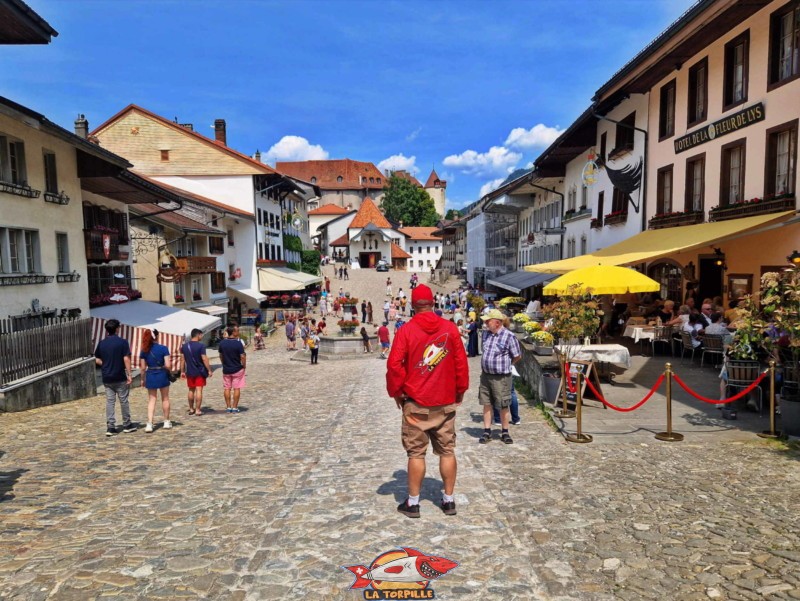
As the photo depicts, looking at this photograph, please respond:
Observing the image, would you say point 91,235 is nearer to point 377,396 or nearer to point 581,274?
point 377,396

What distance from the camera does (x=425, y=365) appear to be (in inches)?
197

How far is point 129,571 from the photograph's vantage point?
4.28m

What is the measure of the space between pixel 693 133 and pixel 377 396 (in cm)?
1193

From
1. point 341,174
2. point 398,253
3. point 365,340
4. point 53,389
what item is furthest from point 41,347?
point 341,174

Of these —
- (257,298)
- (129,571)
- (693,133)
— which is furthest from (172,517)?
(257,298)

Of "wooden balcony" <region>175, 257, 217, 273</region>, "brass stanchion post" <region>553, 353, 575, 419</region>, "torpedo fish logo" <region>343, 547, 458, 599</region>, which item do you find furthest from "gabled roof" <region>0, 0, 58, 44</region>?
"wooden balcony" <region>175, 257, 217, 273</region>

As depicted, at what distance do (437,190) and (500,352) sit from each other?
136 metres

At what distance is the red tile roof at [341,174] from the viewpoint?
121m

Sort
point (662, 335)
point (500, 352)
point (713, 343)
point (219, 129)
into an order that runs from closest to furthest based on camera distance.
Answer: point (500, 352)
point (713, 343)
point (662, 335)
point (219, 129)

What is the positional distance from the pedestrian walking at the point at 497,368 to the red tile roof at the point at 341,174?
115m

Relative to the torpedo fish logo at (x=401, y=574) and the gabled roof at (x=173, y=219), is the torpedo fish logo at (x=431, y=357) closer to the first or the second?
the torpedo fish logo at (x=401, y=574)

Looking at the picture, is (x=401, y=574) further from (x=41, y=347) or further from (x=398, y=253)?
(x=398, y=253)

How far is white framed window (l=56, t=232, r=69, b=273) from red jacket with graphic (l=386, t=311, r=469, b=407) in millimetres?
15732

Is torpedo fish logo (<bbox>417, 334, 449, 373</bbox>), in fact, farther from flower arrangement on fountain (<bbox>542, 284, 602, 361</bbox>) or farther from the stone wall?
the stone wall
